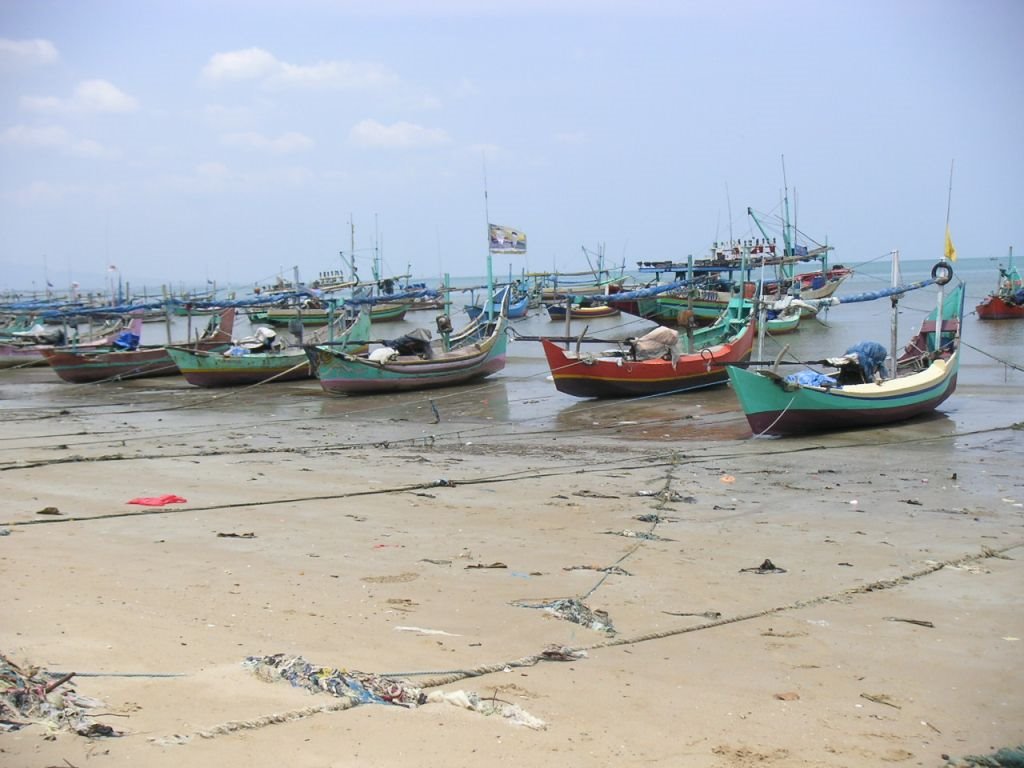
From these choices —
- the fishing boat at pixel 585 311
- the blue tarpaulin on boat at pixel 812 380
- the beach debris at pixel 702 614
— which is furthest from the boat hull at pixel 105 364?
the fishing boat at pixel 585 311

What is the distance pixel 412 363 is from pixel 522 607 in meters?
17.5

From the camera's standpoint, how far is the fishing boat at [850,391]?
1544cm

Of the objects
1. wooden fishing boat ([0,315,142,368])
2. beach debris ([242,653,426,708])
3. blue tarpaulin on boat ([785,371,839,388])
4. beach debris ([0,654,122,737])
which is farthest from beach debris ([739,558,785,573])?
wooden fishing boat ([0,315,142,368])

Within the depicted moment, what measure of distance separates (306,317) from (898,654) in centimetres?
4855

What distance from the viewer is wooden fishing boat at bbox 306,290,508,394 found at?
73.4 feet

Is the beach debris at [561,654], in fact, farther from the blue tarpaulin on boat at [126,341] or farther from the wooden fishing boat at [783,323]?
the wooden fishing boat at [783,323]

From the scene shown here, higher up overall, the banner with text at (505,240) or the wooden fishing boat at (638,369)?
the banner with text at (505,240)

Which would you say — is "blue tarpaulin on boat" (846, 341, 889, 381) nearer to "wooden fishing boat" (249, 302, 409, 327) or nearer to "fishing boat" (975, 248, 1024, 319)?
"fishing boat" (975, 248, 1024, 319)

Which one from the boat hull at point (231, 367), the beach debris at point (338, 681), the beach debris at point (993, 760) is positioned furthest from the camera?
the boat hull at point (231, 367)

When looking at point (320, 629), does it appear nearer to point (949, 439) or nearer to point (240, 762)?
point (240, 762)

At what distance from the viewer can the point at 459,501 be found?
9.72 metres

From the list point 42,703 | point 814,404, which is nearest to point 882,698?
point 42,703

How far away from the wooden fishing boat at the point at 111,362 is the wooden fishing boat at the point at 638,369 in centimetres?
1141

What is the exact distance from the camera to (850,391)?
15867 mm
